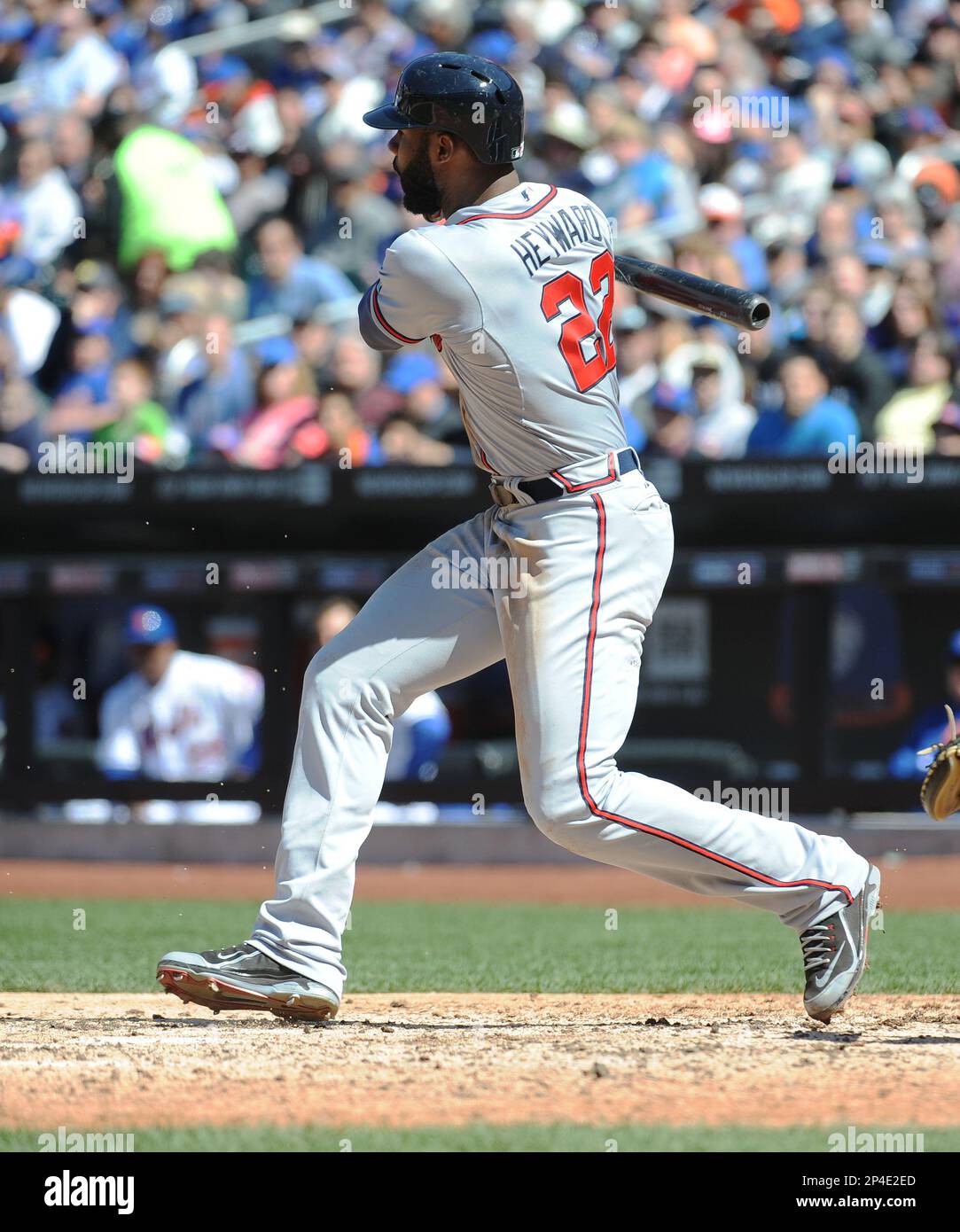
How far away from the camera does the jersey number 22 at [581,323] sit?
357 centimetres

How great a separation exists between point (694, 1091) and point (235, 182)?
921cm

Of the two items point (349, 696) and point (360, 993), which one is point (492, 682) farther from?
point (349, 696)

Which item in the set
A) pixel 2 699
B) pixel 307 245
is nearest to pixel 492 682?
pixel 2 699

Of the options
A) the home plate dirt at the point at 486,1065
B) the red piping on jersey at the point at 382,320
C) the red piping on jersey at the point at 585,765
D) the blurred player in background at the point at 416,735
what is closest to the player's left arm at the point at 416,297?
the red piping on jersey at the point at 382,320

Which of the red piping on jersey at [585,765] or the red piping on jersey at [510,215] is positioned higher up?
the red piping on jersey at [510,215]

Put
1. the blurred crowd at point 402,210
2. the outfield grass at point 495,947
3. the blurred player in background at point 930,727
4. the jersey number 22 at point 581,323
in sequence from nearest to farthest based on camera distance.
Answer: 1. the jersey number 22 at point 581,323
2. the outfield grass at point 495,947
3. the blurred player in background at point 930,727
4. the blurred crowd at point 402,210

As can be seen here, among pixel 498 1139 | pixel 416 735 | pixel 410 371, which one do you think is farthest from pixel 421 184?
pixel 410 371

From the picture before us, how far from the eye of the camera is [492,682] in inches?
340

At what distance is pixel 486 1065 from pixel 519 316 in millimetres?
1425

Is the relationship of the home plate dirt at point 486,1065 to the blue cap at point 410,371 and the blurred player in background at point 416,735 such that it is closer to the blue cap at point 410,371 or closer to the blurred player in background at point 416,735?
the blurred player in background at point 416,735

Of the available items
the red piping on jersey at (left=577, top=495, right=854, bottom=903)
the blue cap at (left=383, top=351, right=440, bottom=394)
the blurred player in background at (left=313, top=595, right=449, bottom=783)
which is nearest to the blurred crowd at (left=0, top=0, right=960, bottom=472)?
the blue cap at (left=383, top=351, right=440, bottom=394)

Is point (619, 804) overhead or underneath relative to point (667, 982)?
overhead

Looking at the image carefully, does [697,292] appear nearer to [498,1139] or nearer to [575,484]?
[575,484]

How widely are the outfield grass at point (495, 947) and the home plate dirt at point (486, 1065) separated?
1.71 feet
